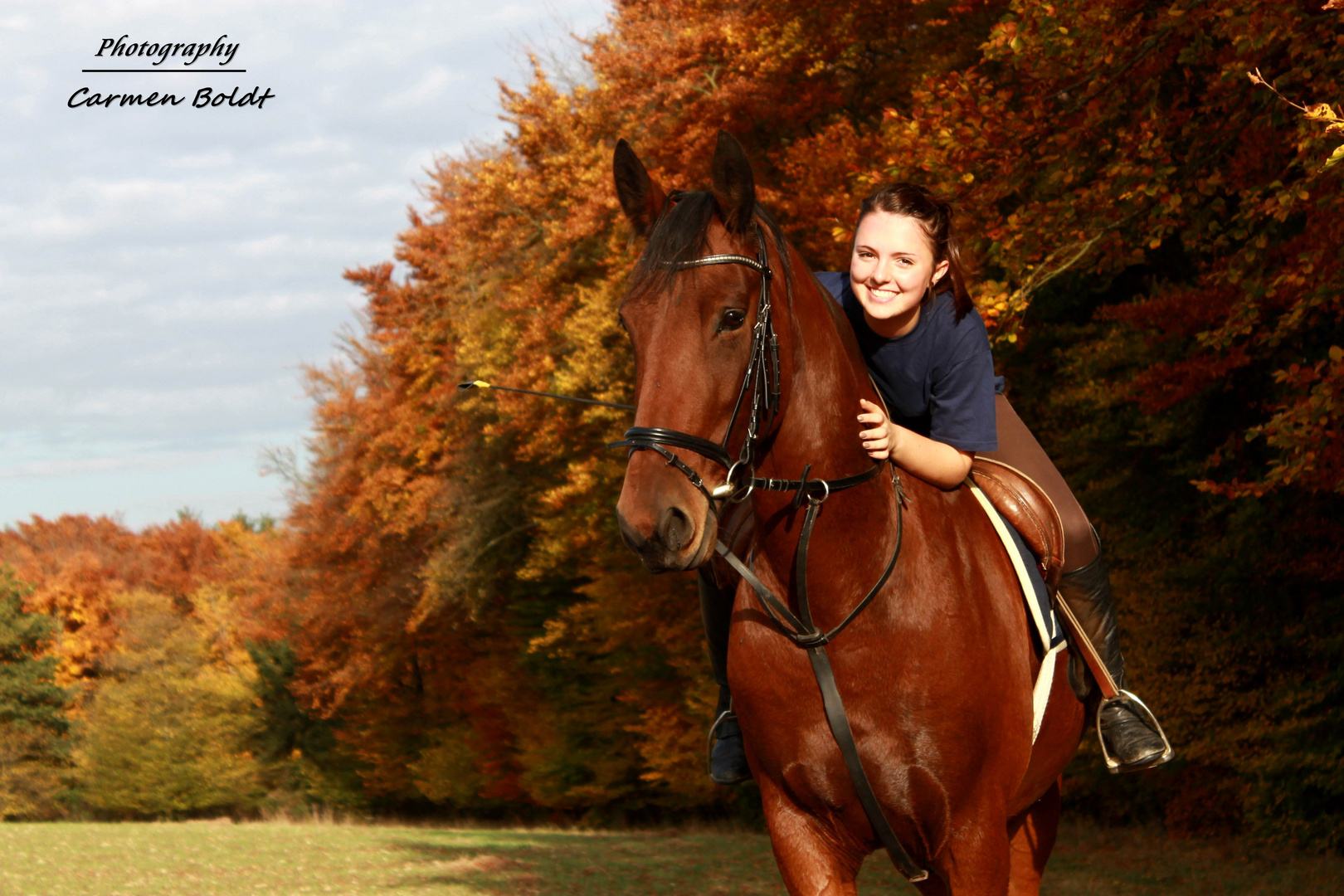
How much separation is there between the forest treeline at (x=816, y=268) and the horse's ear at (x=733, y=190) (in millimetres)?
550

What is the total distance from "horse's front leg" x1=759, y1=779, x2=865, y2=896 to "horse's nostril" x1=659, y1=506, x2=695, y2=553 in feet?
3.82

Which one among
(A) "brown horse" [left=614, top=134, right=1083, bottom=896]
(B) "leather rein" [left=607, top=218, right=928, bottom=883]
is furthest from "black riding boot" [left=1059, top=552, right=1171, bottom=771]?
(B) "leather rein" [left=607, top=218, right=928, bottom=883]

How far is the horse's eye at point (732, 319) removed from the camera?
3283mm

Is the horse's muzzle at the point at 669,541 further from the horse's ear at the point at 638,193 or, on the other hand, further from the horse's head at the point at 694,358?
the horse's ear at the point at 638,193

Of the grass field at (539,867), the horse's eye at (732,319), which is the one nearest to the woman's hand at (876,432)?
the horse's eye at (732,319)

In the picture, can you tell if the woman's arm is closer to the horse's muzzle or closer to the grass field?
the horse's muzzle

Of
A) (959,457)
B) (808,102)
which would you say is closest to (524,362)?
(808,102)

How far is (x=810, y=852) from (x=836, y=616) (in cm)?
74

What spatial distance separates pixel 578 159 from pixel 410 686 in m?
21.2

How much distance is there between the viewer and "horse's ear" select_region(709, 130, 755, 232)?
341 centimetres

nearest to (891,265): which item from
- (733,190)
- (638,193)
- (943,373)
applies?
(943,373)

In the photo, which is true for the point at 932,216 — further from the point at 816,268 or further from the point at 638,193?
the point at 816,268

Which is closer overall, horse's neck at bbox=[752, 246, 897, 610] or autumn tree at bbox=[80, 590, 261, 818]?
horse's neck at bbox=[752, 246, 897, 610]

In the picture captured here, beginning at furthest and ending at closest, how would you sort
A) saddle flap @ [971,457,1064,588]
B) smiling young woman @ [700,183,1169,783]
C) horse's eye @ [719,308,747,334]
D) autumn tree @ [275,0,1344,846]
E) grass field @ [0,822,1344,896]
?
1. grass field @ [0,822,1344,896]
2. autumn tree @ [275,0,1344,846]
3. saddle flap @ [971,457,1064,588]
4. smiling young woman @ [700,183,1169,783]
5. horse's eye @ [719,308,747,334]
